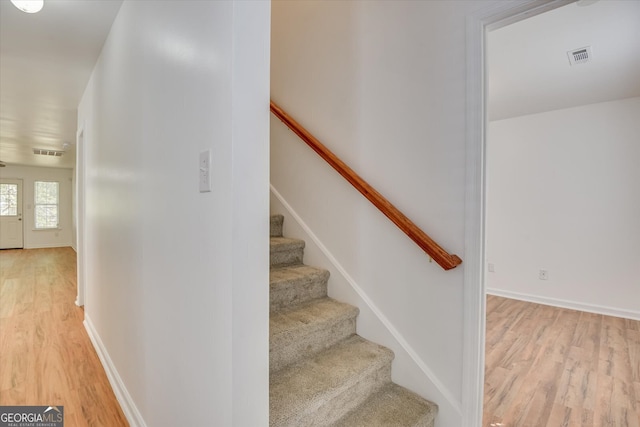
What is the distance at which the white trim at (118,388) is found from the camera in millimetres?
1605

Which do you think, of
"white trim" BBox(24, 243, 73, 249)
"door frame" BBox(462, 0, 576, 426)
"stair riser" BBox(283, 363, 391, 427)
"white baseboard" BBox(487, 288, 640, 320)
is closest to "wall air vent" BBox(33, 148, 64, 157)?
"white trim" BBox(24, 243, 73, 249)

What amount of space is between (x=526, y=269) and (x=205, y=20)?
15.2ft

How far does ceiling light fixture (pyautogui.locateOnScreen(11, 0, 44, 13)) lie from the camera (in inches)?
65.4

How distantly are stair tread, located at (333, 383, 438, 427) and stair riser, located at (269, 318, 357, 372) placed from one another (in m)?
0.33

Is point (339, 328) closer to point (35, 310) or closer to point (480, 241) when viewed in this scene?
point (480, 241)

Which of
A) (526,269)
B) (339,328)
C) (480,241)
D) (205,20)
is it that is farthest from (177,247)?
(526,269)

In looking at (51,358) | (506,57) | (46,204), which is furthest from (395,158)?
(46,204)

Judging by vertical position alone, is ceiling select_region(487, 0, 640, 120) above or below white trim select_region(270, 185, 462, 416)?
above

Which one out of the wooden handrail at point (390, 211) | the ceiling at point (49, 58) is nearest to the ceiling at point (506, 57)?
the ceiling at point (49, 58)

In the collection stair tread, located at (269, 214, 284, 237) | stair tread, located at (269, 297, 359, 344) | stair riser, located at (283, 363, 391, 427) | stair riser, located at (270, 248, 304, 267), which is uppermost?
stair tread, located at (269, 214, 284, 237)

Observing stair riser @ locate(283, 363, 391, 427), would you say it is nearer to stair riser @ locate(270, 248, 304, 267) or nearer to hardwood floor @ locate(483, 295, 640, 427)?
hardwood floor @ locate(483, 295, 640, 427)

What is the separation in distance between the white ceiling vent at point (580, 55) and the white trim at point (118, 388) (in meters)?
3.83
